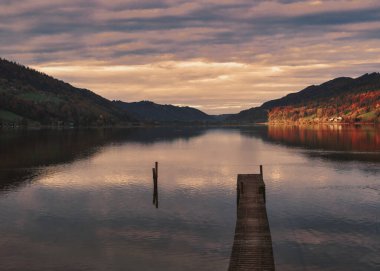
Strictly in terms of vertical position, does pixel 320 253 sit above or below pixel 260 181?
below

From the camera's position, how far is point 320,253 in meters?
41.6

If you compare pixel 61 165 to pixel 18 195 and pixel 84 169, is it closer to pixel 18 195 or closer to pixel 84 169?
pixel 84 169

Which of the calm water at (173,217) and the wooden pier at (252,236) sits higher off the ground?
the wooden pier at (252,236)

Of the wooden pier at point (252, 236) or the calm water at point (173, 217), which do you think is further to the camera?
the calm water at point (173, 217)

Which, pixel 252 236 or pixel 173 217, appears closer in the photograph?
pixel 252 236

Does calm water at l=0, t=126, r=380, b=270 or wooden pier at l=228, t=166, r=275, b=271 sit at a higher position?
wooden pier at l=228, t=166, r=275, b=271

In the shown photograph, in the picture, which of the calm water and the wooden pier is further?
the calm water

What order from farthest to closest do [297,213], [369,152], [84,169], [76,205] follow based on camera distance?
1. [369,152]
2. [84,169]
3. [76,205]
4. [297,213]

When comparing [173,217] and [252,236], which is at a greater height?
[252,236]

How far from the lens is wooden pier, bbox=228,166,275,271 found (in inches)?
1356

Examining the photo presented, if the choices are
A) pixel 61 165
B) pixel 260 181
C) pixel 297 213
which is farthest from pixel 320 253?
pixel 61 165

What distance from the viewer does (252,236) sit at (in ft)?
133

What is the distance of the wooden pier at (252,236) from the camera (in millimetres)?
34438

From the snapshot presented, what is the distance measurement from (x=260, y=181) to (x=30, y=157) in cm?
8436
